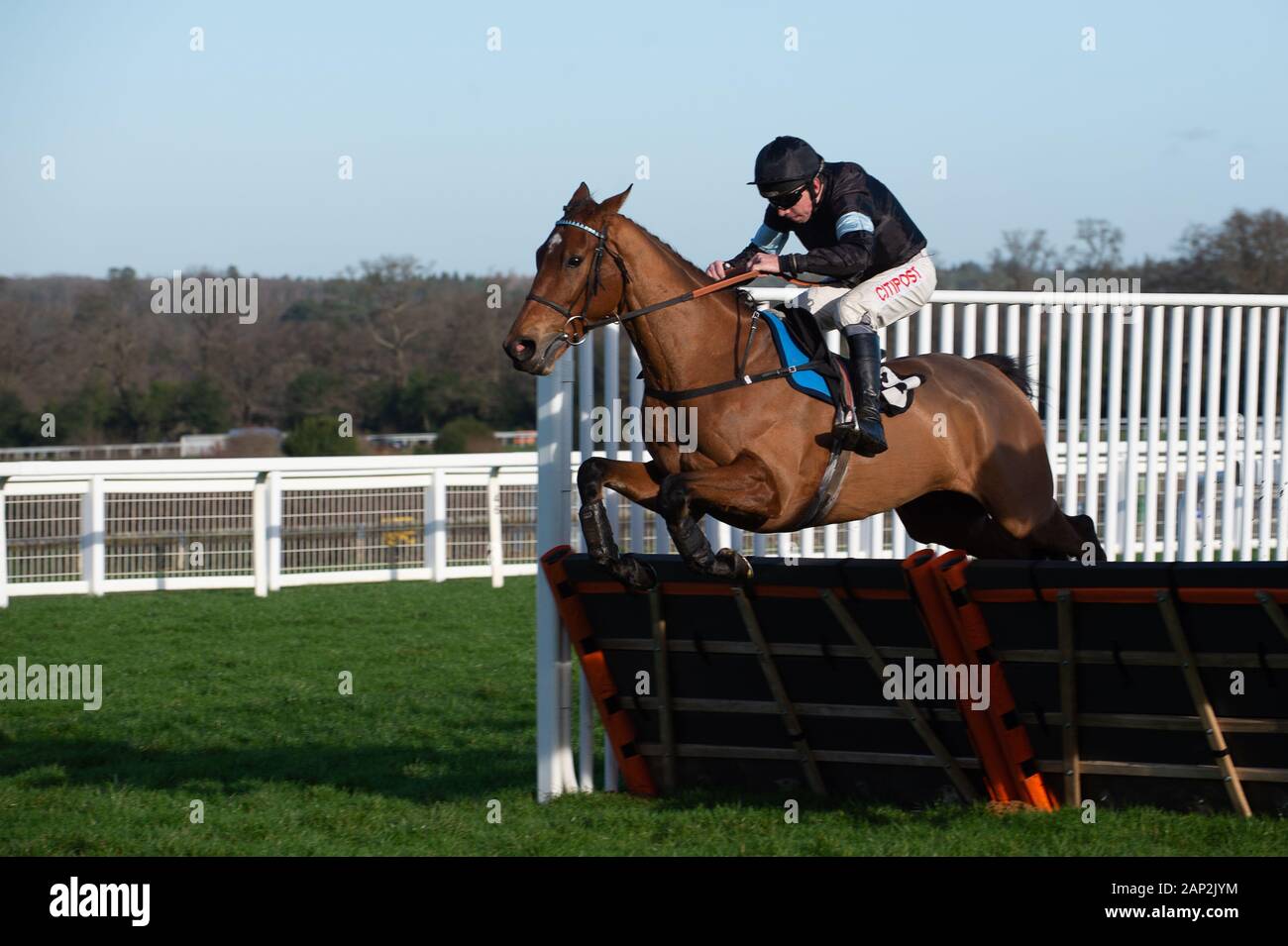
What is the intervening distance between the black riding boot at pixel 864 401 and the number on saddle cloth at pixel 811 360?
Result: 2.9 inches

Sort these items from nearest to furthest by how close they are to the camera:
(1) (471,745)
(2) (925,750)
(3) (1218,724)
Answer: (3) (1218,724), (2) (925,750), (1) (471,745)

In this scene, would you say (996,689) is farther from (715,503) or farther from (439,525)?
(439,525)

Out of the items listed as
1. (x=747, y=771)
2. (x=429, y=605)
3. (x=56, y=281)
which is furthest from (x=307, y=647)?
(x=56, y=281)

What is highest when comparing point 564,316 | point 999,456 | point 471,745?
point 564,316

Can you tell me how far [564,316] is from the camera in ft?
16.3

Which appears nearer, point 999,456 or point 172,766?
point 999,456

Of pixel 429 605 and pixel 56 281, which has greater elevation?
pixel 56 281

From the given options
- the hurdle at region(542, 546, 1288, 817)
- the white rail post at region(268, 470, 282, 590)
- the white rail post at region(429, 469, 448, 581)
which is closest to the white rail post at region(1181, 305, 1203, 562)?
the hurdle at region(542, 546, 1288, 817)

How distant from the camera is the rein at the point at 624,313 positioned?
16.4 ft

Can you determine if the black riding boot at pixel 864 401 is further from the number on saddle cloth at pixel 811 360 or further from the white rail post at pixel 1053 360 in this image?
the white rail post at pixel 1053 360

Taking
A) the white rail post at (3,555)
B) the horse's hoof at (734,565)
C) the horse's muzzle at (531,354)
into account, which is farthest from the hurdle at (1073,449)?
the white rail post at (3,555)

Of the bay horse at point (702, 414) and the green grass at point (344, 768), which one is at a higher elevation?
the bay horse at point (702, 414)
